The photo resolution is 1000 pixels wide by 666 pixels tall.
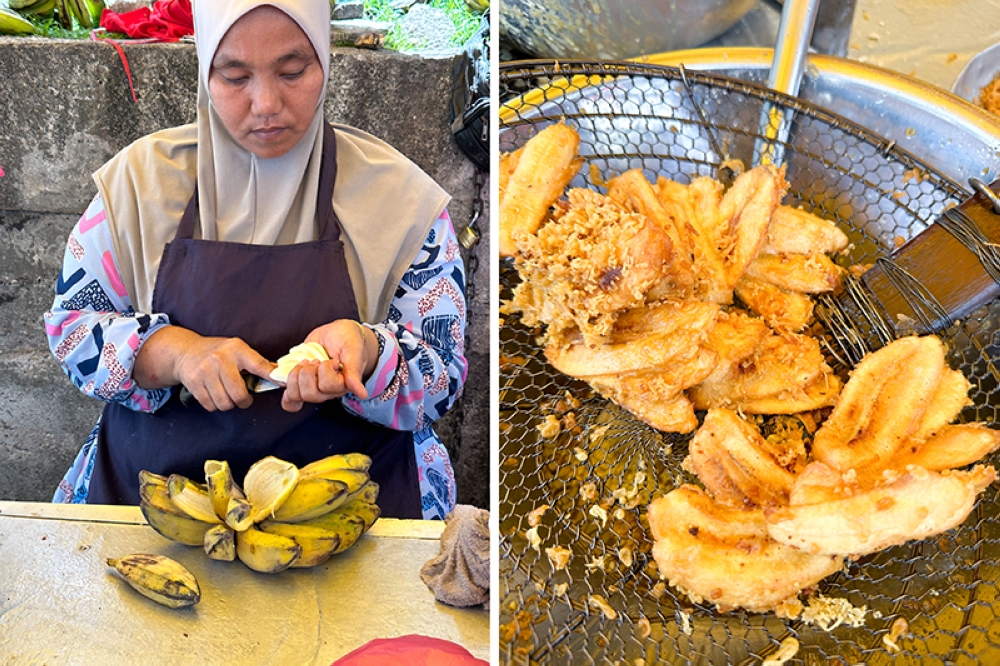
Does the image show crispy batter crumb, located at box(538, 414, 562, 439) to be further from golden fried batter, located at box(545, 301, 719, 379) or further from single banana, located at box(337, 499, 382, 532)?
single banana, located at box(337, 499, 382, 532)

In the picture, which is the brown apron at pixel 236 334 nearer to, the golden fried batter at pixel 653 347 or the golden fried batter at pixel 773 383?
the golden fried batter at pixel 653 347

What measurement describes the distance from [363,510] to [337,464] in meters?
0.09

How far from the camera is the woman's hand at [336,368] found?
117 cm

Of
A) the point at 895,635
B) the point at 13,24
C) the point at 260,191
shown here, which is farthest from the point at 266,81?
the point at 895,635

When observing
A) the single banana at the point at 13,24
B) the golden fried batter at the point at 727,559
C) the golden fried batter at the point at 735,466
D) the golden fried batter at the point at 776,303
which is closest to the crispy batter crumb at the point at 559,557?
the golden fried batter at the point at 727,559

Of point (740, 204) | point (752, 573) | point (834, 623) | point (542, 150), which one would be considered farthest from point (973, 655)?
point (542, 150)

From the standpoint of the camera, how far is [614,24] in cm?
197

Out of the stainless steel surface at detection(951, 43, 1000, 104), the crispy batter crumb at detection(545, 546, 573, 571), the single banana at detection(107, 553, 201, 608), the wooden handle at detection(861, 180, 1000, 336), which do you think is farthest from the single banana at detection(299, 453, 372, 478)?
the stainless steel surface at detection(951, 43, 1000, 104)

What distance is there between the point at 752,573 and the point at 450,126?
88cm

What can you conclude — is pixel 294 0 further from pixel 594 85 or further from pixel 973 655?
pixel 973 655

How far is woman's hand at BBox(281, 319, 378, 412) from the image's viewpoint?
117 centimetres

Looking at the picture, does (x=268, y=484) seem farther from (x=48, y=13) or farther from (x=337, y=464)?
(x=48, y=13)

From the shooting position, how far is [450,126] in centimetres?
132

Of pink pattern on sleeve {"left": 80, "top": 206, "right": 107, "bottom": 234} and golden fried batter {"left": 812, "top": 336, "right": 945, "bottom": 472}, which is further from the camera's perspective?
pink pattern on sleeve {"left": 80, "top": 206, "right": 107, "bottom": 234}
